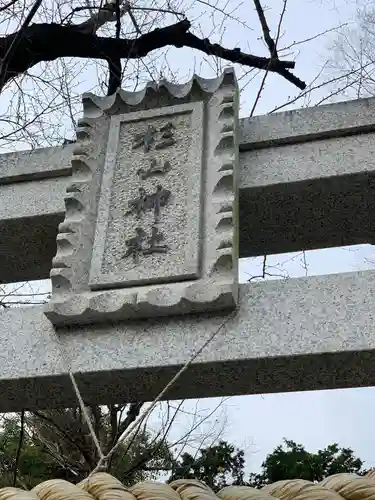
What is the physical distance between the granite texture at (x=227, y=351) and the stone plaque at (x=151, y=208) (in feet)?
0.18

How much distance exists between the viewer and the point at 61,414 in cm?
369

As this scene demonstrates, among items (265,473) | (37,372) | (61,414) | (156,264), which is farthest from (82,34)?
(265,473)

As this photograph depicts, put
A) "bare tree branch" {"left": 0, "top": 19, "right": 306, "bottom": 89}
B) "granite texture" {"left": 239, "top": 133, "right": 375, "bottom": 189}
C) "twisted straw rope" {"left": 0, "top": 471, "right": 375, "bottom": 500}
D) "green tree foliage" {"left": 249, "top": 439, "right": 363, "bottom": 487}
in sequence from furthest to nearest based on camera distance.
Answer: "green tree foliage" {"left": 249, "top": 439, "right": 363, "bottom": 487} < "bare tree branch" {"left": 0, "top": 19, "right": 306, "bottom": 89} < "granite texture" {"left": 239, "top": 133, "right": 375, "bottom": 189} < "twisted straw rope" {"left": 0, "top": 471, "right": 375, "bottom": 500}

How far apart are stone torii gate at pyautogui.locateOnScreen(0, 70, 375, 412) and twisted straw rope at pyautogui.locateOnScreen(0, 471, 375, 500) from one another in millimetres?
845

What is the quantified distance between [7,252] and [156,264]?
72 cm

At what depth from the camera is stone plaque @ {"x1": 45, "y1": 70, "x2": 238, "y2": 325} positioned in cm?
157

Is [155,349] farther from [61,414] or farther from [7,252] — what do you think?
[61,414]

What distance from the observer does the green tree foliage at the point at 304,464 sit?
11.0 feet

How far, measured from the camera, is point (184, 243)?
1.65 meters

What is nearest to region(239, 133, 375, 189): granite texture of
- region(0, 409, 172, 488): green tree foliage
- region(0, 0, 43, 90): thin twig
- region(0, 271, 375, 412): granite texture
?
region(0, 271, 375, 412): granite texture

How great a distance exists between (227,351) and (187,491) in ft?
2.89

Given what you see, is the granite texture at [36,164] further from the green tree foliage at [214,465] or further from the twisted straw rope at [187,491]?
the green tree foliage at [214,465]

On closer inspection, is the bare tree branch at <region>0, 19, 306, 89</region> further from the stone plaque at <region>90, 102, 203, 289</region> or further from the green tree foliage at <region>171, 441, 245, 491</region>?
the green tree foliage at <region>171, 441, 245, 491</region>

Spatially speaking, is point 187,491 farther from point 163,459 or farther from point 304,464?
point 163,459
